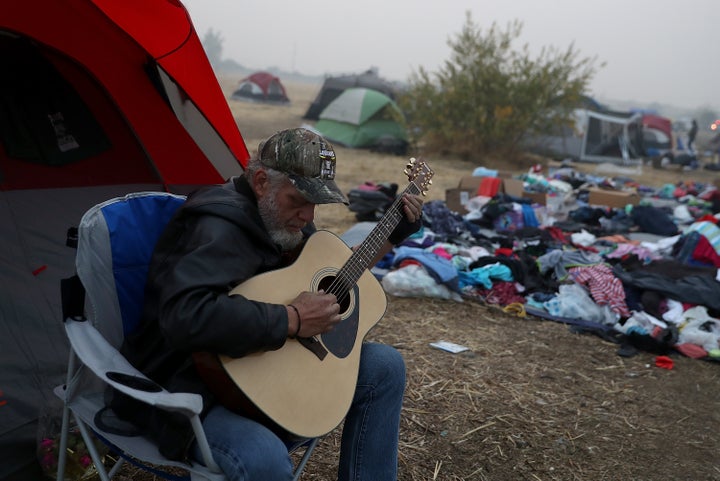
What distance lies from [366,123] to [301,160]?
13304mm

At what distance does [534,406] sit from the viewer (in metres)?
3.27

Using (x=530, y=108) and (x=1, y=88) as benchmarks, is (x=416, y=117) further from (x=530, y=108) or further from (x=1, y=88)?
(x=1, y=88)

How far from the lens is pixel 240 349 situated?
5.32 ft

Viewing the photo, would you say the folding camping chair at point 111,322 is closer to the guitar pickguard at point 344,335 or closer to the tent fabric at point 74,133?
the guitar pickguard at point 344,335

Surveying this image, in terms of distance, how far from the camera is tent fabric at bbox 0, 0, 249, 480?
A: 2631mm


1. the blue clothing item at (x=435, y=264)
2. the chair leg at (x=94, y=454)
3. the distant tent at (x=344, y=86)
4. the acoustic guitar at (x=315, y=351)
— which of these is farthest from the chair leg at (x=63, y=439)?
the distant tent at (x=344, y=86)

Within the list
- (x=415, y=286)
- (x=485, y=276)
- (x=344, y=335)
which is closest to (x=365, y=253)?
(x=344, y=335)

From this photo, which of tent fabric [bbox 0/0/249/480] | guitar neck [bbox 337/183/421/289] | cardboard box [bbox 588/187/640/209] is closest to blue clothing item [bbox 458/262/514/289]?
tent fabric [bbox 0/0/249/480]

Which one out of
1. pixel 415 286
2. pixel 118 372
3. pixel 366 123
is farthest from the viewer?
pixel 366 123

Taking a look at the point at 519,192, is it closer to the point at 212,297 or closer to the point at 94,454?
the point at 212,297

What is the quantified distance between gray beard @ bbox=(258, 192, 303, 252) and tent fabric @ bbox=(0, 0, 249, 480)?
4.15 ft

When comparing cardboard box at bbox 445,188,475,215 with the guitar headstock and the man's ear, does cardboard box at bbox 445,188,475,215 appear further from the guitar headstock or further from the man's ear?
the man's ear

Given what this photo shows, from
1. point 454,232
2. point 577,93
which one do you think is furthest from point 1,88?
point 577,93

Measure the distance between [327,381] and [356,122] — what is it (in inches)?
529
